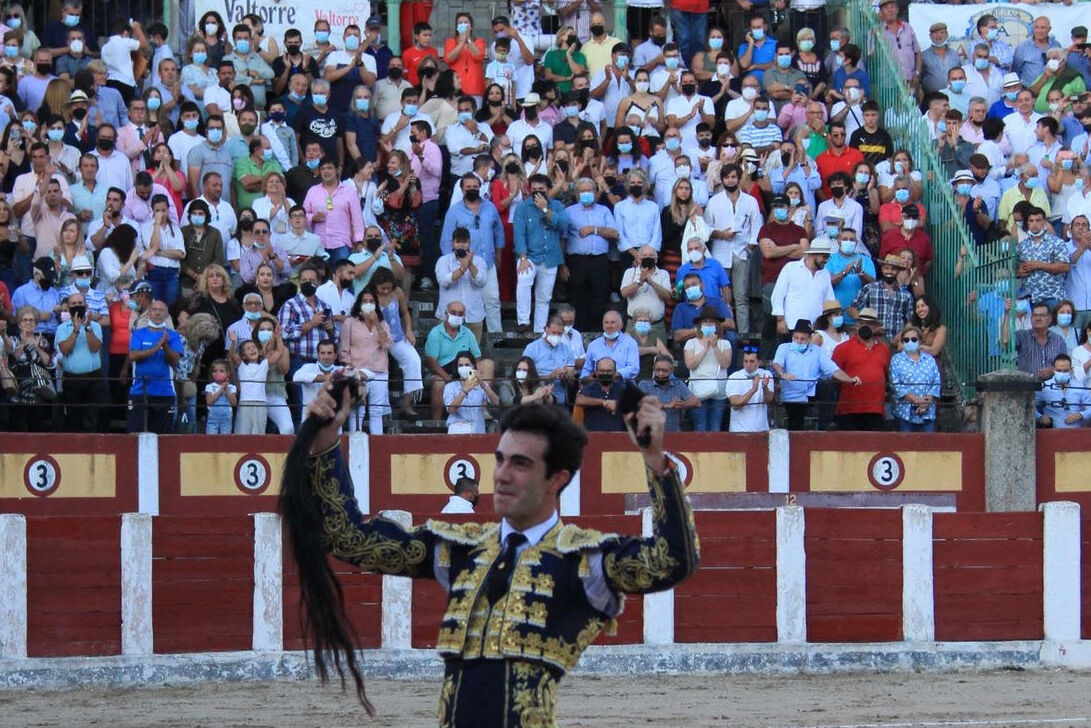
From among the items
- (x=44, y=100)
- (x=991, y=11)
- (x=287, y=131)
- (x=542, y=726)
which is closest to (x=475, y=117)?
(x=287, y=131)

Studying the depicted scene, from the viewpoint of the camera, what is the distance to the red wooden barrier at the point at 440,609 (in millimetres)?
10617

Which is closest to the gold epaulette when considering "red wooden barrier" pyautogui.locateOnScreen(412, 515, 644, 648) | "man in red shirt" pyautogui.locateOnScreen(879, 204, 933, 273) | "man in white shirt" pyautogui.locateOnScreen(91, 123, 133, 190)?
"red wooden barrier" pyautogui.locateOnScreen(412, 515, 644, 648)

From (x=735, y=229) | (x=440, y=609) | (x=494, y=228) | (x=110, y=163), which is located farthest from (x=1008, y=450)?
(x=110, y=163)

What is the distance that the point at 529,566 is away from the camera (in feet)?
13.8

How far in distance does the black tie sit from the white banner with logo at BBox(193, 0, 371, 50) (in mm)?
12127

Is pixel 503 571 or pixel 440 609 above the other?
pixel 503 571

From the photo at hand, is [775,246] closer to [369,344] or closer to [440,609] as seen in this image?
[369,344]

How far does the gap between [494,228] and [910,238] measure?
122 inches

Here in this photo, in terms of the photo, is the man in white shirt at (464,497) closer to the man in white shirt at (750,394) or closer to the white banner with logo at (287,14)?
the man in white shirt at (750,394)

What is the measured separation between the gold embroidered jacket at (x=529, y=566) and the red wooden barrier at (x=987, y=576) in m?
7.24

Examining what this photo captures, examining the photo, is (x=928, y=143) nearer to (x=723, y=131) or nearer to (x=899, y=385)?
(x=723, y=131)

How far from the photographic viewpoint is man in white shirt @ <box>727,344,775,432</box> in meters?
13.0

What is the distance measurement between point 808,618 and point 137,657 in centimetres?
368

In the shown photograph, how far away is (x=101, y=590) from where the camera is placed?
10281 millimetres
